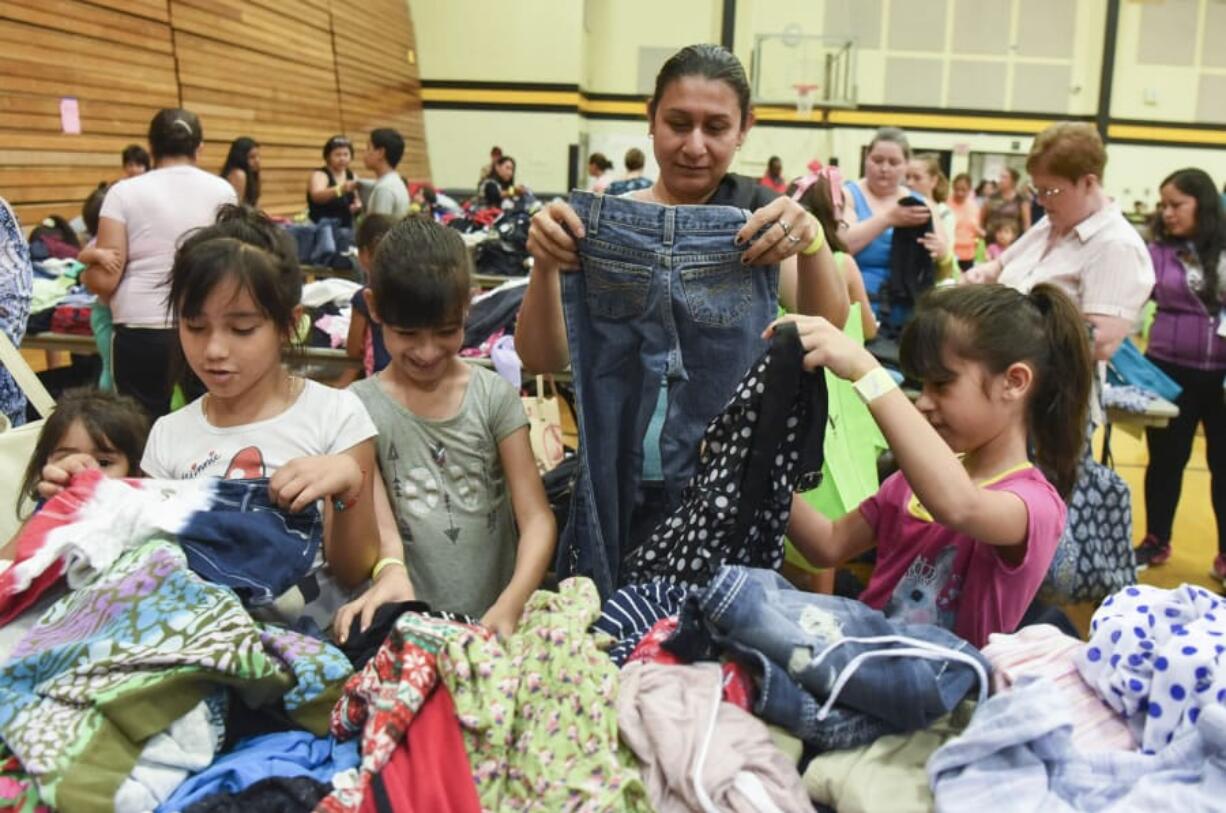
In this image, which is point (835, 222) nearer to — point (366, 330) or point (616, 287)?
point (366, 330)

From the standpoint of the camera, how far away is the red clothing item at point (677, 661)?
117 centimetres

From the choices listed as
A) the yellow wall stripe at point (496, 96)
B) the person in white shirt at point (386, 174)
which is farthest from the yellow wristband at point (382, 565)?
the yellow wall stripe at point (496, 96)

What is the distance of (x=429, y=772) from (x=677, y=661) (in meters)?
0.35

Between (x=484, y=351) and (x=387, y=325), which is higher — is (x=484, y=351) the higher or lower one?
the lower one

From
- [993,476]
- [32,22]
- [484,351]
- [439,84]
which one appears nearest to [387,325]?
[993,476]

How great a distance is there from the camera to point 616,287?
6.25 feet

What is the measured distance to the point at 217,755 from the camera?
3.80ft

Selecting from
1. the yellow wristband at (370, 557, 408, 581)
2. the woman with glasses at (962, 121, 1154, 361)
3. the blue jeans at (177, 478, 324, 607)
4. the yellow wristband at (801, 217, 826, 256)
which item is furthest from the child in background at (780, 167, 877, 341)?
the blue jeans at (177, 478, 324, 607)

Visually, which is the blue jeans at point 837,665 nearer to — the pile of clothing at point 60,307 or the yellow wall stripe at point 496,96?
the pile of clothing at point 60,307

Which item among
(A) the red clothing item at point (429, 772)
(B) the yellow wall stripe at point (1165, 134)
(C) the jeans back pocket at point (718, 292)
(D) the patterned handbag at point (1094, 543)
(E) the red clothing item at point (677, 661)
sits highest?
(B) the yellow wall stripe at point (1165, 134)

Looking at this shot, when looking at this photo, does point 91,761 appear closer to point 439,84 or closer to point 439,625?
point 439,625

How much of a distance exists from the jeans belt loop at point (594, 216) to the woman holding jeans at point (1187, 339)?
330cm

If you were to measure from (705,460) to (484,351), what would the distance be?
266cm

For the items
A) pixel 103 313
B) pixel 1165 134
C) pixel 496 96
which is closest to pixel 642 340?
pixel 103 313
